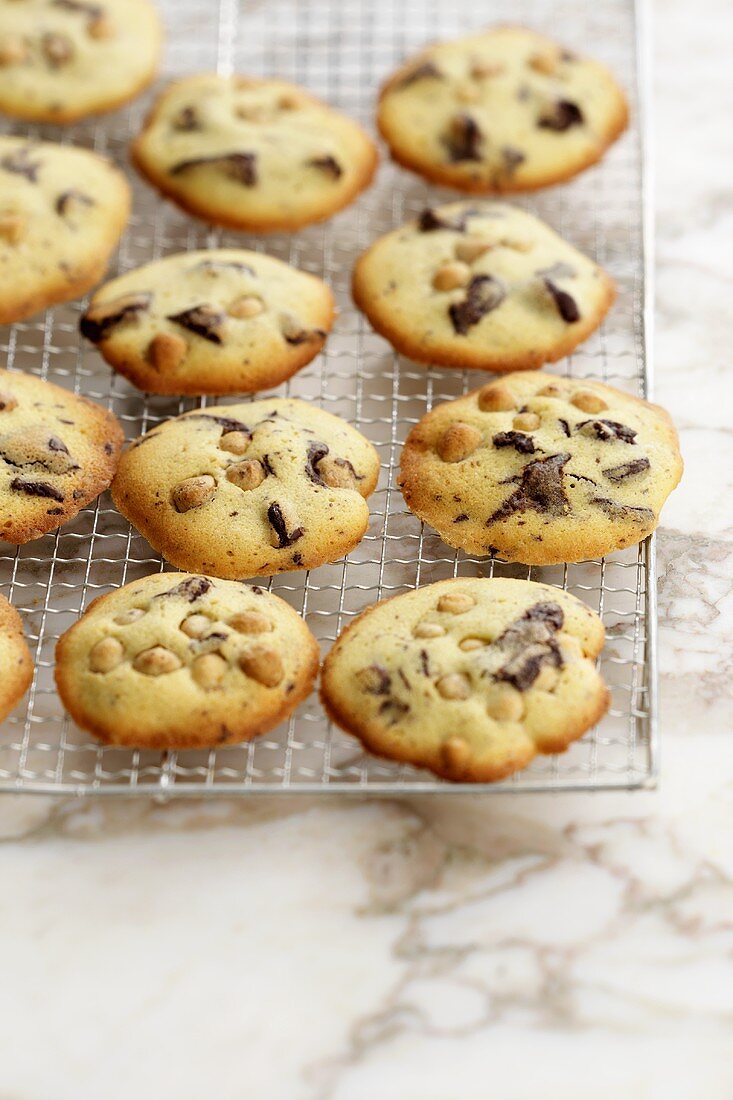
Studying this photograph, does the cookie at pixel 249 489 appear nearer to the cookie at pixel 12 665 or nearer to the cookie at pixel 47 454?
the cookie at pixel 47 454

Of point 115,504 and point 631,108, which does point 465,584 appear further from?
point 631,108

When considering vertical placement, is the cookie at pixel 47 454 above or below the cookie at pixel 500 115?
below

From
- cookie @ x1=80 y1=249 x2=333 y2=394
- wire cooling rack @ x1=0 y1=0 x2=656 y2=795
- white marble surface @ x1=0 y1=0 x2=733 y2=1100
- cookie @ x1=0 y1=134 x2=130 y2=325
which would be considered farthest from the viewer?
cookie @ x1=0 y1=134 x2=130 y2=325

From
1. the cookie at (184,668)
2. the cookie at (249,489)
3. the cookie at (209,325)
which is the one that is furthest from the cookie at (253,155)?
the cookie at (184,668)

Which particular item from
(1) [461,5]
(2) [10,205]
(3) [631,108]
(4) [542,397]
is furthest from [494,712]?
(1) [461,5]

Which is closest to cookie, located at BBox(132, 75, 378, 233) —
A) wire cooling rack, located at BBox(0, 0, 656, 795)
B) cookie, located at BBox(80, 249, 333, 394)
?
wire cooling rack, located at BBox(0, 0, 656, 795)

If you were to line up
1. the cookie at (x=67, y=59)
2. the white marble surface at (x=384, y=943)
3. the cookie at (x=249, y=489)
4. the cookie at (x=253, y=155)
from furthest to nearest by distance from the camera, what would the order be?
1. the cookie at (x=67, y=59)
2. the cookie at (x=253, y=155)
3. the cookie at (x=249, y=489)
4. the white marble surface at (x=384, y=943)

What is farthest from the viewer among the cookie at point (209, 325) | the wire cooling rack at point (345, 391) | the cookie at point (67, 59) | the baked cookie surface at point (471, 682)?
the cookie at point (67, 59)

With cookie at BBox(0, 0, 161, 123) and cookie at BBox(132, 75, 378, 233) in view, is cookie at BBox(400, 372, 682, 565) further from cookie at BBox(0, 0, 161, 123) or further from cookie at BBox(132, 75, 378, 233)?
cookie at BBox(0, 0, 161, 123)
